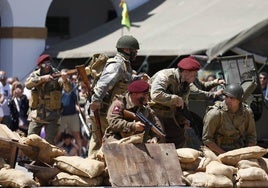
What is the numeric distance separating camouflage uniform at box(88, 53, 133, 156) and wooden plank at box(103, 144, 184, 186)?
140 cm

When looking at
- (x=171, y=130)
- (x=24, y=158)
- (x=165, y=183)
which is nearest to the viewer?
(x=165, y=183)

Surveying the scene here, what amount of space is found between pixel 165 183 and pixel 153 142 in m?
0.59

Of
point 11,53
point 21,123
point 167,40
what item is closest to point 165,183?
point 21,123

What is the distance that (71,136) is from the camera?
720 inches

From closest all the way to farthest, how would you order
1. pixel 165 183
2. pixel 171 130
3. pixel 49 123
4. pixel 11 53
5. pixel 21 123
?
pixel 165 183 → pixel 171 130 → pixel 49 123 → pixel 21 123 → pixel 11 53

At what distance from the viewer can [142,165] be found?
34.2ft

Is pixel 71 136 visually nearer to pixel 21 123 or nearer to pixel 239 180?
pixel 21 123

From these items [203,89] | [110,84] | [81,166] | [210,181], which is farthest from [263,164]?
[203,89]

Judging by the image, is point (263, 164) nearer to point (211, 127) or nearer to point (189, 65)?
point (211, 127)

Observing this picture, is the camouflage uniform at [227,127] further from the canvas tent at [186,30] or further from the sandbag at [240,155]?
the canvas tent at [186,30]

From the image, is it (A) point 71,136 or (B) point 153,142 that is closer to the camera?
(B) point 153,142

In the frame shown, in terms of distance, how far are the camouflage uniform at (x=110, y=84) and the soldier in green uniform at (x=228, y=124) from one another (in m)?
1.17

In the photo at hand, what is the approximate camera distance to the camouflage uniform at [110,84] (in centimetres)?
1182

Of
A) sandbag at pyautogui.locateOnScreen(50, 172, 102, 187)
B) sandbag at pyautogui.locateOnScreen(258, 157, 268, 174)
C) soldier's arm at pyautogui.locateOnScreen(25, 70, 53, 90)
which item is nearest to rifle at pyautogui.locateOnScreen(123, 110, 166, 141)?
sandbag at pyautogui.locateOnScreen(50, 172, 102, 187)
